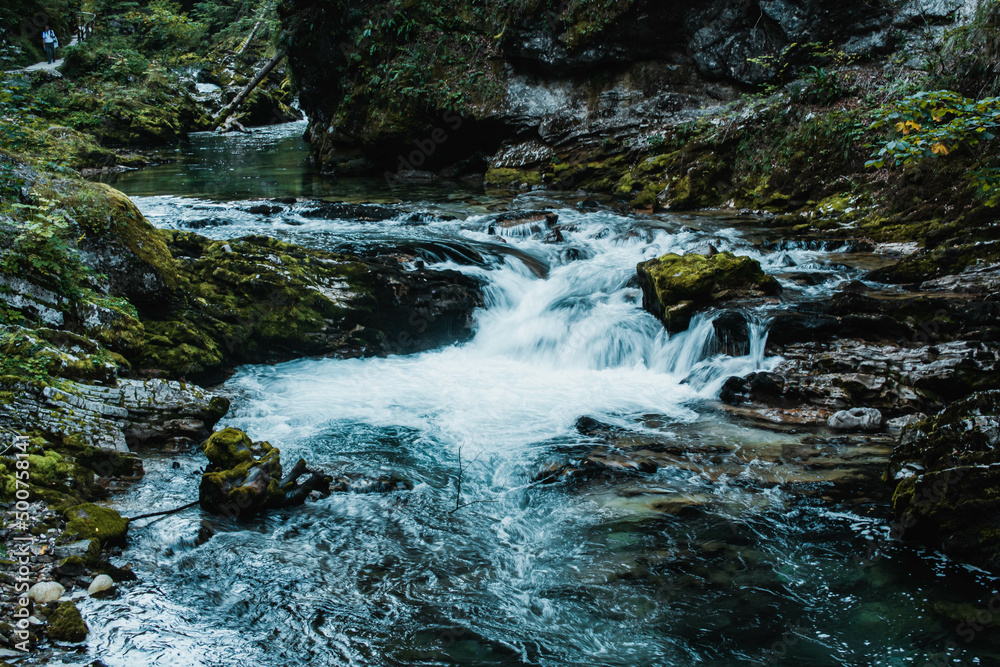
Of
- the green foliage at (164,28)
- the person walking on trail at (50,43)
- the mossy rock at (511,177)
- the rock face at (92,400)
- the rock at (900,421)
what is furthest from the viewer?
the green foliage at (164,28)

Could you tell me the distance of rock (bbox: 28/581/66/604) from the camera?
333 centimetres

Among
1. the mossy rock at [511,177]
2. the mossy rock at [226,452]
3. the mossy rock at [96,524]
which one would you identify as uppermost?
the mossy rock at [511,177]

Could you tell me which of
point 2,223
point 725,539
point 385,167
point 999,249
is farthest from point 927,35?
point 2,223

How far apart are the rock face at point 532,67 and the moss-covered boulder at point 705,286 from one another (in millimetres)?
8328

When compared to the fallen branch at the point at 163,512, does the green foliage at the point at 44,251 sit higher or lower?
higher

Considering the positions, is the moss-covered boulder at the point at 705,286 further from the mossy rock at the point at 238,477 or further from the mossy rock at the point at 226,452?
the mossy rock at the point at 226,452

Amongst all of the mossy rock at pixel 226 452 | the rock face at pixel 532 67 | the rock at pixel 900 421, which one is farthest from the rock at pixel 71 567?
the rock face at pixel 532 67

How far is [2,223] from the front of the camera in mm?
5246

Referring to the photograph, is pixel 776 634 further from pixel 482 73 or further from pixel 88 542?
pixel 482 73

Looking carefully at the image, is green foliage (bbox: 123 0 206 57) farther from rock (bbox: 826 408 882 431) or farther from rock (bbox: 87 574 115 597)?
rock (bbox: 826 408 882 431)

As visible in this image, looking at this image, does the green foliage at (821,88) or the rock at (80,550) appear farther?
the green foliage at (821,88)

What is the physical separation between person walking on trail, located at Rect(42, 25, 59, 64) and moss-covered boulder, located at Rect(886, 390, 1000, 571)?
3062 centimetres

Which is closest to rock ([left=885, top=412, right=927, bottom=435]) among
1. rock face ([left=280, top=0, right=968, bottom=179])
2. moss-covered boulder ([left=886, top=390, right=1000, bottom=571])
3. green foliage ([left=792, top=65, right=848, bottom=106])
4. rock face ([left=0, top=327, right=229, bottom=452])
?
moss-covered boulder ([left=886, top=390, right=1000, bottom=571])

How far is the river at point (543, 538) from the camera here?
349cm
